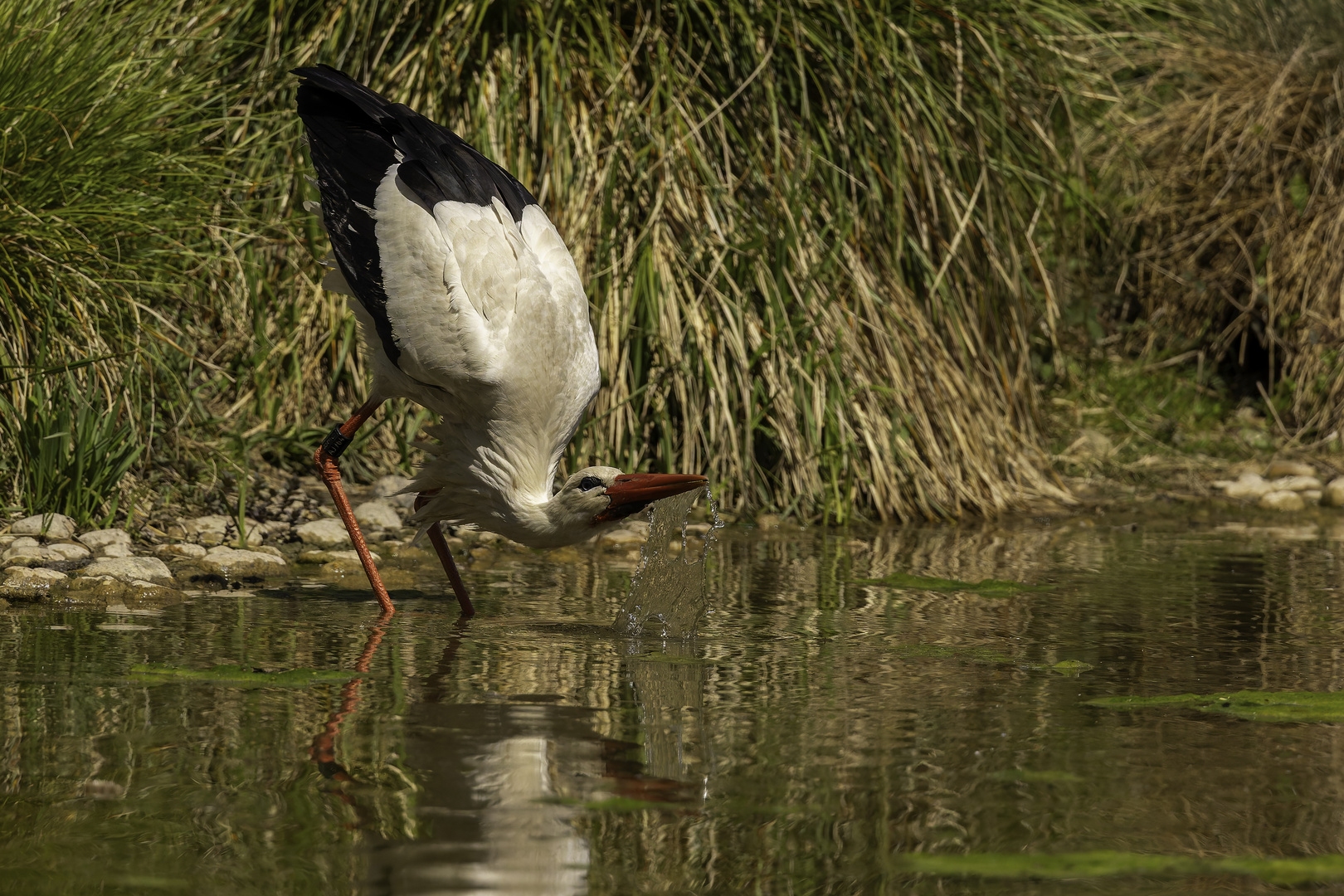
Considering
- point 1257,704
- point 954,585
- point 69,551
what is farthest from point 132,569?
point 1257,704

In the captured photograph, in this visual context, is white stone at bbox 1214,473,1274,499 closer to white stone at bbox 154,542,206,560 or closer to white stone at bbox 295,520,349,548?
white stone at bbox 295,520,349,548

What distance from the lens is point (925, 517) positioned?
685 cm

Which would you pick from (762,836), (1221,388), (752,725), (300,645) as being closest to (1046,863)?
(762,836)

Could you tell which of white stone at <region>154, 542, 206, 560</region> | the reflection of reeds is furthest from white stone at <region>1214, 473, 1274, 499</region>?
white stone at <region>154, 542, 206, 560</region>

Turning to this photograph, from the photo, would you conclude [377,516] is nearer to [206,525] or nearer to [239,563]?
[206,525]

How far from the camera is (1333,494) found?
7500 millimetres

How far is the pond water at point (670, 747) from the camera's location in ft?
7.59

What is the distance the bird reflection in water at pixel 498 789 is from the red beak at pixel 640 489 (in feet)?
3.19

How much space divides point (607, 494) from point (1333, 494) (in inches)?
187

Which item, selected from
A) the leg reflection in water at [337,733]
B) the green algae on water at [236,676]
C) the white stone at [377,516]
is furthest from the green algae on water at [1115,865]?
the white stone at [377,516]

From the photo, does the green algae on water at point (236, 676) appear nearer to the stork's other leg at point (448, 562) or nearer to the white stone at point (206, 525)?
the stork's other leg at point (448, 562)

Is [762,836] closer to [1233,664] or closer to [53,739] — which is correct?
[53,739]

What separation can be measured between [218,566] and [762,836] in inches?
123

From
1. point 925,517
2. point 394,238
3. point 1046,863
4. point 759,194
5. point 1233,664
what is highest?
point 759,194
